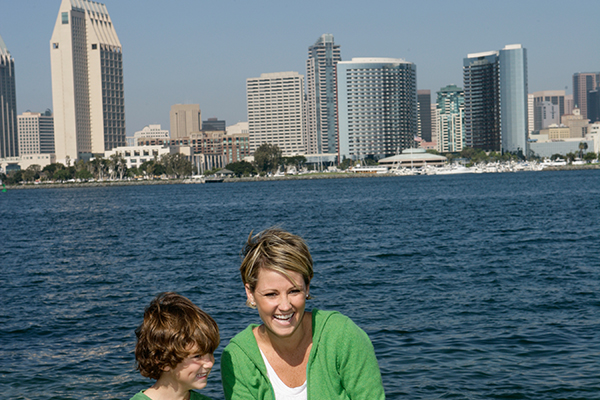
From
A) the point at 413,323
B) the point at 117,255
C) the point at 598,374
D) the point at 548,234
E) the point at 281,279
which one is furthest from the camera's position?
the point at 548,234

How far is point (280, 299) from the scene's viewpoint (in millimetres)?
3834

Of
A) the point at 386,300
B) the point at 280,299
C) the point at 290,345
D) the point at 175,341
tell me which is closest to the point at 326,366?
the point at 290,345

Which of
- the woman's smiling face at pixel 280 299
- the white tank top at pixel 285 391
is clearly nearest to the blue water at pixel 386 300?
the white tank top at pixel 285 391

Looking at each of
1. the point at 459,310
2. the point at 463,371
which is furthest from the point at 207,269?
the point at 463,371

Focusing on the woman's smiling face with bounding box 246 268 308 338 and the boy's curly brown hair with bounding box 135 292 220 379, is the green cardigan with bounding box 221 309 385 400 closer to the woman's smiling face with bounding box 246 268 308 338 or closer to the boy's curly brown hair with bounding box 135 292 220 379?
the woman's smiling face with bounding box 246 268 308 338

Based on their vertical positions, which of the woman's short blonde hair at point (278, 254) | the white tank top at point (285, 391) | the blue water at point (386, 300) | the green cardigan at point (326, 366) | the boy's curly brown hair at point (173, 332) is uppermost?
the woman's short blonde hair at point (278, 254)

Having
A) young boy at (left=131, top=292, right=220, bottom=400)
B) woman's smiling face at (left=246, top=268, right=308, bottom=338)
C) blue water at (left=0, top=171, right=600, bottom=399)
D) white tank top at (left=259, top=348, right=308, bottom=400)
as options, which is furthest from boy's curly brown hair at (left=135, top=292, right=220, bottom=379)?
blue water at (left=0, top=171, right=600, bottom=399)

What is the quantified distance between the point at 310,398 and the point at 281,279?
32.5 inches

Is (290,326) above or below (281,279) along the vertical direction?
below

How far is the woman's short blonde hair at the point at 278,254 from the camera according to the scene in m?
3.74

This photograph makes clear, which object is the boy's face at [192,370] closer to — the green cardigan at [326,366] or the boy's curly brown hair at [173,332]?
the boy's curly brown hair at [173,332]

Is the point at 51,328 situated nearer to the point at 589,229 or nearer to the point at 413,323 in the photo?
the point at 413,323

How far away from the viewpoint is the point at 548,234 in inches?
1644

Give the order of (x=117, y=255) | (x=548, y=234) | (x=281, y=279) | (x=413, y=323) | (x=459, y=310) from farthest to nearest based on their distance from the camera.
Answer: (x=548, y=234) → (x=117, y=255) → (x=459, y=310) → (x=413, y=323) → (x=281, y=279)
